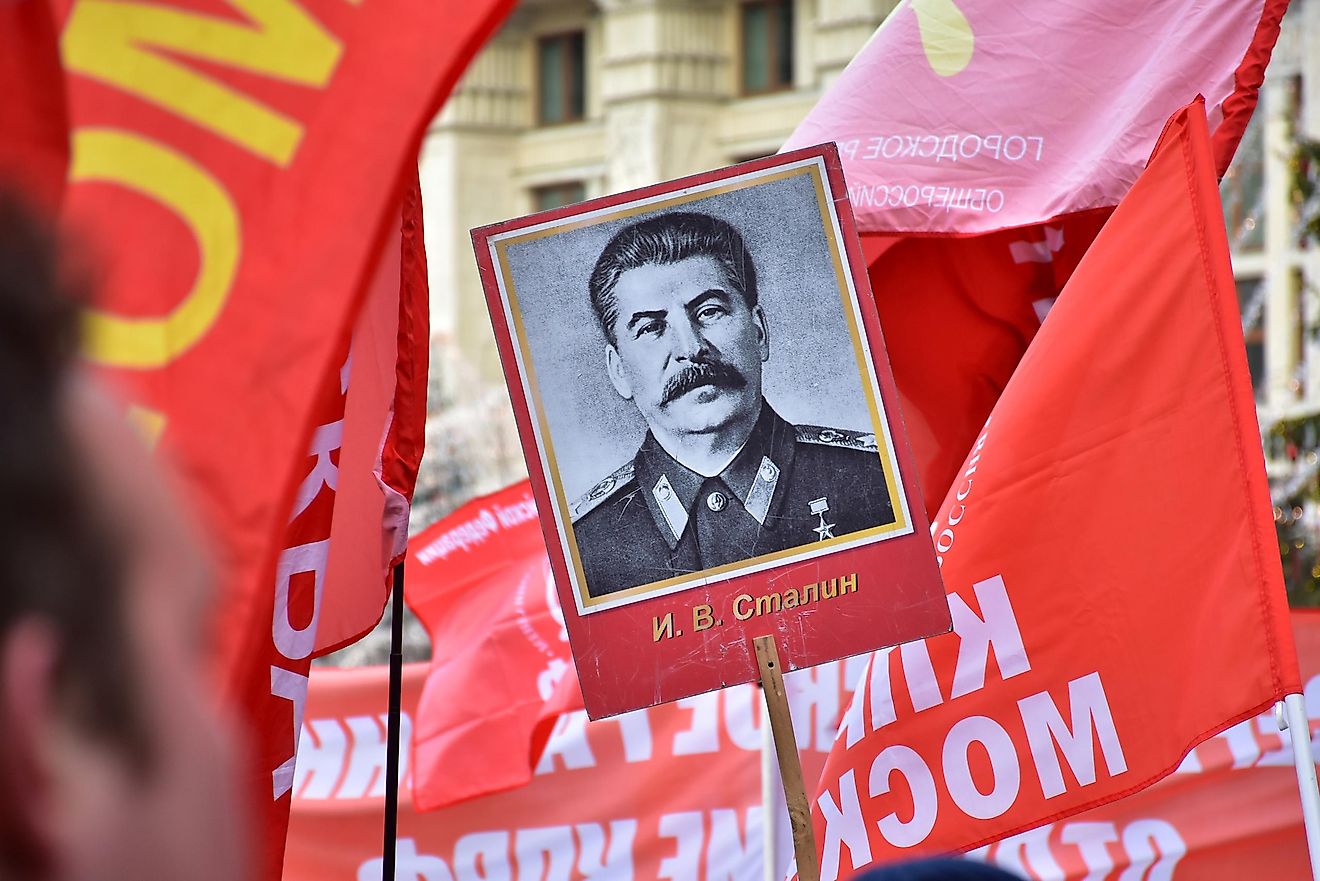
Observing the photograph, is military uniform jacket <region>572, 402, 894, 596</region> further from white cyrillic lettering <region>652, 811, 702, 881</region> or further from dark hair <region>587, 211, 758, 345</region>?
white cyrillic lettering <region>652, 811, 702, 881</region>

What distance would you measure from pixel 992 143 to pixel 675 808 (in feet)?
11.4

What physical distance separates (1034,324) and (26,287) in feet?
16.8

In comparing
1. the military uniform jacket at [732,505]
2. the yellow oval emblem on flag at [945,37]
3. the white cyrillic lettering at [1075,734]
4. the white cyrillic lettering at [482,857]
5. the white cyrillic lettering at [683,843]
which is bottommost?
the white cyrillic lettering at [1075,734]

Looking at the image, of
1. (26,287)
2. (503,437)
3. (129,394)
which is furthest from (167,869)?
(503,437)

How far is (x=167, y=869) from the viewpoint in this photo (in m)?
0.69

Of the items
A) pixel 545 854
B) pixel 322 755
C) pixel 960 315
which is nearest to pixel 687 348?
pixel 960 315

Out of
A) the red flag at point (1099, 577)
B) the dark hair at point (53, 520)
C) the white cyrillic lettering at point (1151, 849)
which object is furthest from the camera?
the white cyrillic lettering at point (1151, 849)

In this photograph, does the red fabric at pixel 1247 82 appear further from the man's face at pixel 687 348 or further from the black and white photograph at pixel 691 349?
the man's face at pixel 687 348

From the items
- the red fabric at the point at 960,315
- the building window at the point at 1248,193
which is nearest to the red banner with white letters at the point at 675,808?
the red fabric at the point at 960,315

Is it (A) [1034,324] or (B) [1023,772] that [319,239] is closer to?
(B) [1023,772]

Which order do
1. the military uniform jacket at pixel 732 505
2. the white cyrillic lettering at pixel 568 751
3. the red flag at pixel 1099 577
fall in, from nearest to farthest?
the red flag at pixel 1099 577 → the military uniform jacket at pixel 732 505 → the white cyrillic lettering at pixel 568 751

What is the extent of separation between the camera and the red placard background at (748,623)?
12.2 ft

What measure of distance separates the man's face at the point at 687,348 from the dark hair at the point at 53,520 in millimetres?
3184

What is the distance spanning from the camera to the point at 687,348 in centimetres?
390
